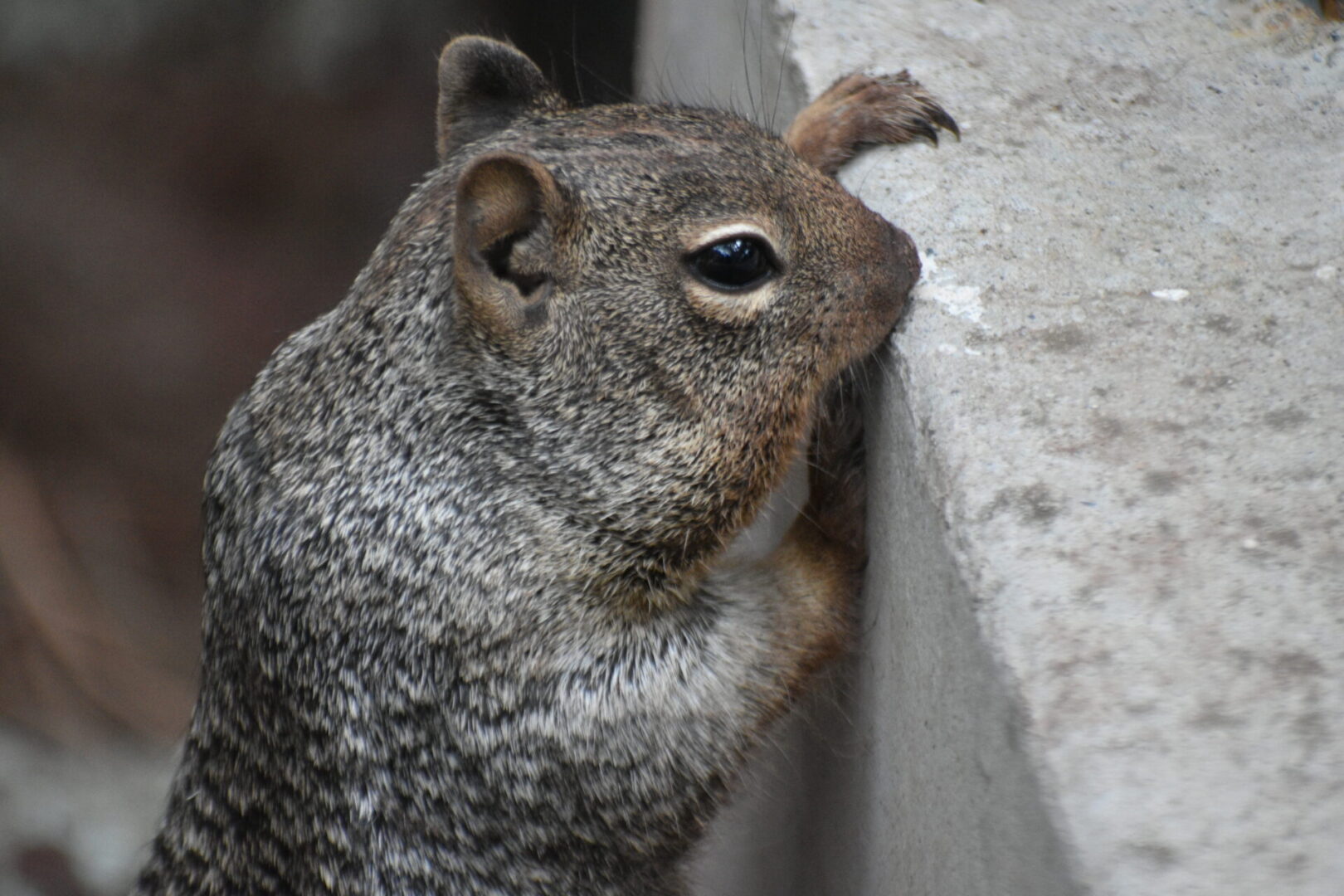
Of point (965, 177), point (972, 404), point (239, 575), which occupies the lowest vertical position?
point (239, 575)

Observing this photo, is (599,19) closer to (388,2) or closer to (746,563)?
(388,2)

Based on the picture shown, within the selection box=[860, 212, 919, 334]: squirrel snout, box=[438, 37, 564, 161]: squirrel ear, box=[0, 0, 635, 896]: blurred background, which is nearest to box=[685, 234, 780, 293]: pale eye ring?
box=[860, 212, 919, 334]: squirrel snout

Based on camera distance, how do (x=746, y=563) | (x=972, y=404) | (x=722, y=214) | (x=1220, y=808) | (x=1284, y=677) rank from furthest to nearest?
1. (x=746, y=563)
2. (x=722, y=214)
3. (x=972, y=404)
4. (x=1284, y=677)
5. (x=1220, y=808)

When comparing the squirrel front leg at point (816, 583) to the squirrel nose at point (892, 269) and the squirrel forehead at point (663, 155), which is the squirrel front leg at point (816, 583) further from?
the squirrel forehead at point (663, 155)

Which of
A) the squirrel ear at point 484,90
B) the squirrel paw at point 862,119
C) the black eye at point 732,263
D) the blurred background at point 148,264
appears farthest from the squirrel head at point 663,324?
the blurred background at point 148,264

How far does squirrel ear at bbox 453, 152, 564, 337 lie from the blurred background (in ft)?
12.7

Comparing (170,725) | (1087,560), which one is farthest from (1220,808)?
(170,725)

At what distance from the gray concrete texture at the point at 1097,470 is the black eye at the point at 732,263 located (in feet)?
1.00

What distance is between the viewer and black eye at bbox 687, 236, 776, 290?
2.27 metres

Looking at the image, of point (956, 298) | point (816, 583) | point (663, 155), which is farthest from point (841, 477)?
point (663, 155)

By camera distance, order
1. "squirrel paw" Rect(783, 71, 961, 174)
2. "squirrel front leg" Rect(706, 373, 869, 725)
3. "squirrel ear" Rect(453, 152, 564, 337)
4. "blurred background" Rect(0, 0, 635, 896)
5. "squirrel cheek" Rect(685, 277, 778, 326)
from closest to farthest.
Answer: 1. "squirrel ear" Rect(453, 152, 564, 337)
2. "squirrel cheek" Rect(685, 277, 778, 326)
3. "squirrel front leg" Rect(706, 373, 869, 725)
4. "squirrel paw" Rect(783, 71, 961, 174)
5. "blurred background" Rect(0, 0, 635, 896)

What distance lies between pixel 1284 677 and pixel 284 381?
1.87m

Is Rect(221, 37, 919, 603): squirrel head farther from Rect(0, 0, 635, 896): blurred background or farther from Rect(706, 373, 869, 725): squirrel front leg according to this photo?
Rect(0, 0, 635, 896): blurred background

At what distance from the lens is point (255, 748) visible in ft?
8.05
